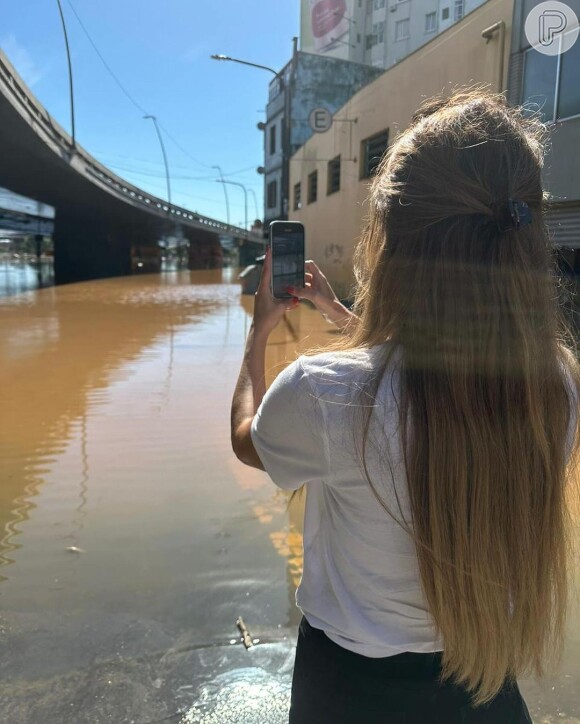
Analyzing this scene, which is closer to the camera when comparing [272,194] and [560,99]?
[560,99]

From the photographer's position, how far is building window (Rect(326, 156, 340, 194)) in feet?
71.9

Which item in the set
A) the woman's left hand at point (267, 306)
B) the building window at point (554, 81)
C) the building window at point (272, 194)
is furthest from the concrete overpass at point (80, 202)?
the woman's left hand at point (267, 306)

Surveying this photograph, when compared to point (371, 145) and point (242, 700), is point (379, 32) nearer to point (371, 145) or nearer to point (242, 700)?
point (371, 145)

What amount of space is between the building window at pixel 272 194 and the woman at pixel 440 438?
44.5 metres

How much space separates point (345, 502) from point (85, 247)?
1807 inches

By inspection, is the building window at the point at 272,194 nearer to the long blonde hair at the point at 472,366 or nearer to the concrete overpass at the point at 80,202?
the concrete overpass at the point at 80,202

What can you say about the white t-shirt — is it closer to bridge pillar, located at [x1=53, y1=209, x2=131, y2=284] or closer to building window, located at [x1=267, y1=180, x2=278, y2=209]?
bridge pillar, located at [x1=53, y1=209, x2=131, y2=284]

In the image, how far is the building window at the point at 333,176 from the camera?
21903 millimetres

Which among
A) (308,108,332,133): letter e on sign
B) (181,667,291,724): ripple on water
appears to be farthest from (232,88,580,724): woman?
(308,108,332,133): letter e on sign

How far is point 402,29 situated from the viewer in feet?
134

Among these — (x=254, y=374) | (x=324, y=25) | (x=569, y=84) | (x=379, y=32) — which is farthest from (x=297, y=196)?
(x=254, y=374)

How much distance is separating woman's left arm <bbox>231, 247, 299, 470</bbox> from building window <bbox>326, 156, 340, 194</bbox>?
69.7ft

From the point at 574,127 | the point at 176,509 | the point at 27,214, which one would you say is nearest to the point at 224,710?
the point at 176,509

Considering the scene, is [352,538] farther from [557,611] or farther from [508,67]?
[508,67]
